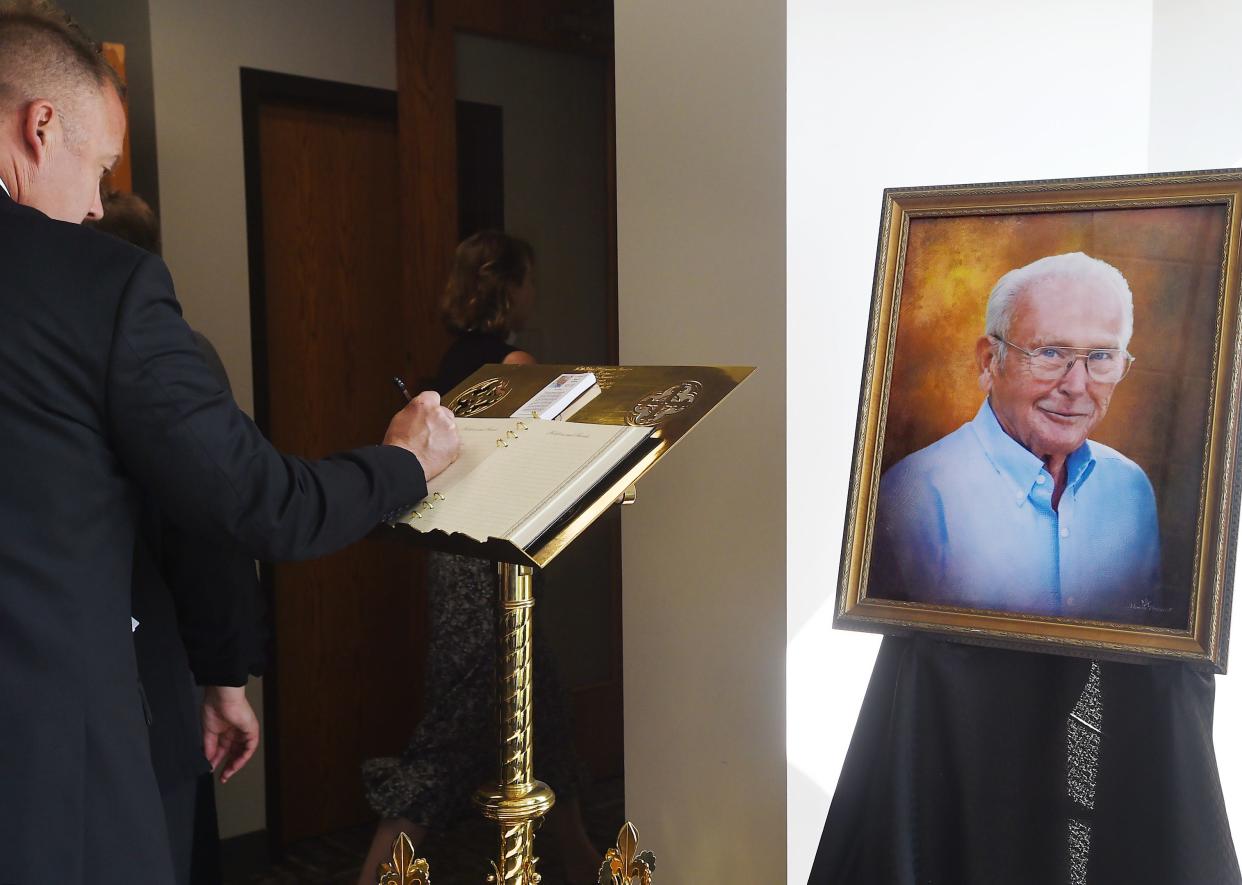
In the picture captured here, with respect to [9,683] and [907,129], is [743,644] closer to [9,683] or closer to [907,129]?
[907,129]

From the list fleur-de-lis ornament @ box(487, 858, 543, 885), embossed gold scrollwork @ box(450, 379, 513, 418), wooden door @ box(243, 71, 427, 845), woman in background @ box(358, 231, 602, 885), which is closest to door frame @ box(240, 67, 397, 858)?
wooden door @ box(243, 71, 427, 845)

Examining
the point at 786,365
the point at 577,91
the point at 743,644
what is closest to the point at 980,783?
the point at 743,644

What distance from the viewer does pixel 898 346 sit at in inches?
57.6

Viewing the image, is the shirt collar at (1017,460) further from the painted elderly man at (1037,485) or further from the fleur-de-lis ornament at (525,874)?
the fleur-de-lis ornament at (525,874)

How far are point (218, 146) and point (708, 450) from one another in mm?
1866

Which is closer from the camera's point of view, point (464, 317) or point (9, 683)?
point (9, 683)

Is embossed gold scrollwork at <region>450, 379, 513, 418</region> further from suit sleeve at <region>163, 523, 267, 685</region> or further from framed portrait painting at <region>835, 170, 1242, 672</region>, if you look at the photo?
framed portrait painting at <region>835, 170, 1242, 672</region>

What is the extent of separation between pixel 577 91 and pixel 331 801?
8.00ft

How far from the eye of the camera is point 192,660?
1.71 metres

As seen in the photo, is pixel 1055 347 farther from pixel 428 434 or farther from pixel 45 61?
pixel 45 61

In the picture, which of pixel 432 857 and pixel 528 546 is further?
pixel 432 857

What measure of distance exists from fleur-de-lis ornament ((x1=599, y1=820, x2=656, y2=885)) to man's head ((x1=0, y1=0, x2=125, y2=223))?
1147 mm

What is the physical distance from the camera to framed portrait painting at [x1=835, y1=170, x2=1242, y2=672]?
1.27 meters

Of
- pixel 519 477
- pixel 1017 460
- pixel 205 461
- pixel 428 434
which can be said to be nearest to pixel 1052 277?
pixel 1017 460
